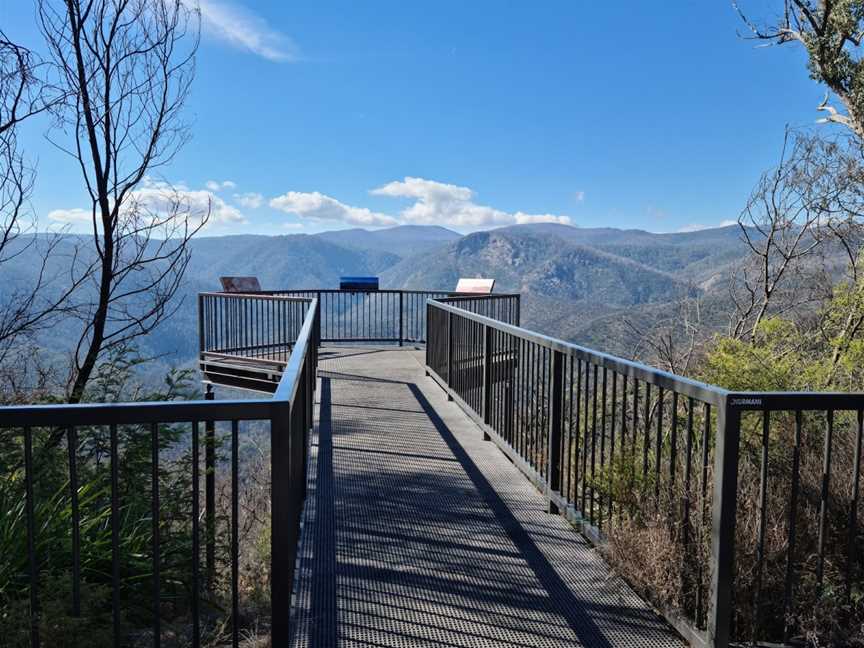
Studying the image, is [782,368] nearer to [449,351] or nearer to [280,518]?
[449,351]

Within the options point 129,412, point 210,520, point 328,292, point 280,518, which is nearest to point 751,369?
point 210,520

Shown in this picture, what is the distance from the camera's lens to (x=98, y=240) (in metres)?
7.63

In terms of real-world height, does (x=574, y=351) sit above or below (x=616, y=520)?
above

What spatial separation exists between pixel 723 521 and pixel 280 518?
180 cm

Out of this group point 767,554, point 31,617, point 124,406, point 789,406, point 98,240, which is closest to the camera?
point 124,406

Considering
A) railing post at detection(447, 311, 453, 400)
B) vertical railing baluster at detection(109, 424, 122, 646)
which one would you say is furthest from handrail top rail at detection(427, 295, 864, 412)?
railing post at detection(447, 311, 453, 400)

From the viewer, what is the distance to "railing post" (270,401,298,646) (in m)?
2.44

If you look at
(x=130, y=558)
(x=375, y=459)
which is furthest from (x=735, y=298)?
(x=130, y=558)

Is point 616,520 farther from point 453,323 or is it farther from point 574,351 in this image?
point 453,323

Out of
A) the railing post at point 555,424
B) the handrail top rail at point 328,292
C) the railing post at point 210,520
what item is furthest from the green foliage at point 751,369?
the handrail top rail at point 328,292

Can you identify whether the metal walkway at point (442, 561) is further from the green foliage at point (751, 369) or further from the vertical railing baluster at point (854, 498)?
the green foliage at point (751, 369)

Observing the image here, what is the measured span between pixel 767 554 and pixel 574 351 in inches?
64.5

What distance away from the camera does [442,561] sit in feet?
12.5

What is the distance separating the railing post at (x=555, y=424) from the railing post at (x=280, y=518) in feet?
8.48
